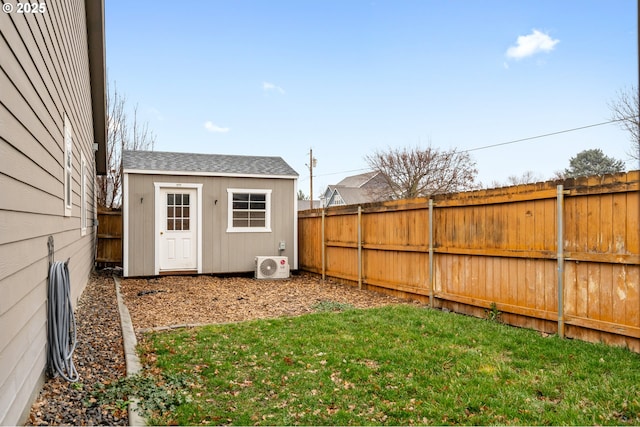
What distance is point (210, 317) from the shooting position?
234 inches

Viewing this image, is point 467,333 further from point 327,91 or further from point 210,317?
point 327,91

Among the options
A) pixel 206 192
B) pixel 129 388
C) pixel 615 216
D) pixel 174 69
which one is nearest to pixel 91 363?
pixel 129 388

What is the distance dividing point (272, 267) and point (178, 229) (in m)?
2.43

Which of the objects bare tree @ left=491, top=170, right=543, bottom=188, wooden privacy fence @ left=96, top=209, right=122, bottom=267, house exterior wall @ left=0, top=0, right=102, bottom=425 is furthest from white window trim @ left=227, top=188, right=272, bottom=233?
bare tree @ left=491, top=170, right=543, bottom=188

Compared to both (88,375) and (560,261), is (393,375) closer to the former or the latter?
(560,261)

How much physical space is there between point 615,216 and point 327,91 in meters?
15.2

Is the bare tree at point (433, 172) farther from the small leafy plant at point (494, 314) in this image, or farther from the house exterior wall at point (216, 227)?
the small leafy plant at point (494, 314)

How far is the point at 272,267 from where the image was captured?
10.3 meters

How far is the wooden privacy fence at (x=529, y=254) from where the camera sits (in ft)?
13.3

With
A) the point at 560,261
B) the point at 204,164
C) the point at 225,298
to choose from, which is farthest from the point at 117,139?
the point at 560,261

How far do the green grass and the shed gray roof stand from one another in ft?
19.6

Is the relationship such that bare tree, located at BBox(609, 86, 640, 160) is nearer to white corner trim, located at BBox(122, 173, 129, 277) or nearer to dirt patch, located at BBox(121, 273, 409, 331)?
dirt patch, located at BBox(121, 273, 409, 331)

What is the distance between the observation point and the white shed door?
33.0ft

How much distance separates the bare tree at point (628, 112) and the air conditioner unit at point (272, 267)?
1566 cm
